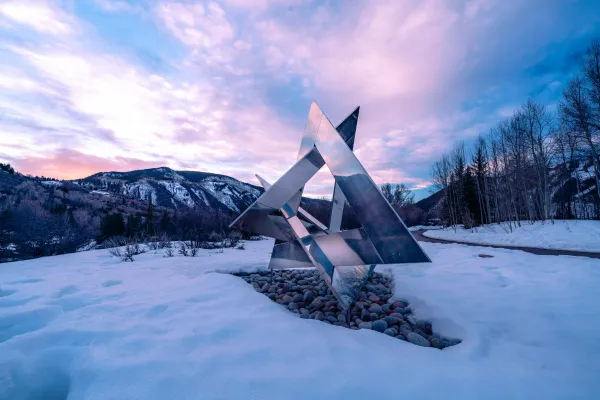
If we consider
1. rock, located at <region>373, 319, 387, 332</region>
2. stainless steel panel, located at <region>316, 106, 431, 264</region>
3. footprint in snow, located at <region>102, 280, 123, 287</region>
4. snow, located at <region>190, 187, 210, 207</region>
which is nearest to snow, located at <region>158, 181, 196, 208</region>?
snow, located at <region>190, 187, 210, 207</region>

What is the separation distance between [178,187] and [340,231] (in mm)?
88338

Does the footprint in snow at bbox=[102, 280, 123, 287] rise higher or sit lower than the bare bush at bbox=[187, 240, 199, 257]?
lower

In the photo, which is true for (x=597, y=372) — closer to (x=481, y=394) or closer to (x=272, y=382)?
(x=481, y=394)

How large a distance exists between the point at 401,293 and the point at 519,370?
2026mm

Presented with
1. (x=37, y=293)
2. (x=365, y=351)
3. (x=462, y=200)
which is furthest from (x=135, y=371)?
(x=462, y=200)

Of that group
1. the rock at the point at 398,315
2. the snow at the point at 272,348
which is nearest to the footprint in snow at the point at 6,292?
the snow at the point at 272,348

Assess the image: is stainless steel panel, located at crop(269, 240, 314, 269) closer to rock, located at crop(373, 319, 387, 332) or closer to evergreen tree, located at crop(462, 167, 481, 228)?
rock, located at crop(373, 319, 387, 332)

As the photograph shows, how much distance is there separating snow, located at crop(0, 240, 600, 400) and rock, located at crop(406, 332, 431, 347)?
25 centimetres

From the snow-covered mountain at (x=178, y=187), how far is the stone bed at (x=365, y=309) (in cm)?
5439

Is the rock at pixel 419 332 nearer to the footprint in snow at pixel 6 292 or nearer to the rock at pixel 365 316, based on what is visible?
the rock at pixel 365 316

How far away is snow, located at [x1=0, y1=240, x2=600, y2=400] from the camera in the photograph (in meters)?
1.69

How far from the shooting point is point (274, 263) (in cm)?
427

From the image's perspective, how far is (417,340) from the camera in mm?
2521

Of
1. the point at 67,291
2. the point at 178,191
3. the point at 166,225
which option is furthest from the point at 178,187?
the point at 67,291
